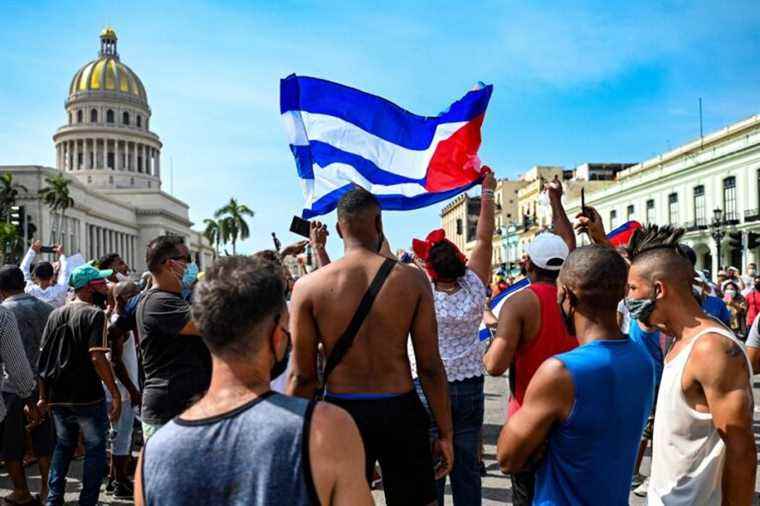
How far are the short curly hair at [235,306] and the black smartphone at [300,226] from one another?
10.1ft

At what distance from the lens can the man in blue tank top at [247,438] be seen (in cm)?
170

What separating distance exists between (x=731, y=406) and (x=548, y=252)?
1.45m

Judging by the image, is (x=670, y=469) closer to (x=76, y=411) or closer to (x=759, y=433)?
(x=76, y=411)

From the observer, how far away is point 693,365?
8.48 ft

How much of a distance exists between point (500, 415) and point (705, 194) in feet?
114

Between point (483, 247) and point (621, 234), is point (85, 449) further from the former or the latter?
point (621, 234)

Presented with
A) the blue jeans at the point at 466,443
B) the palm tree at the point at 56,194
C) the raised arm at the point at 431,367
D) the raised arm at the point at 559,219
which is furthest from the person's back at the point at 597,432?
the palm tree at the point at 56,194

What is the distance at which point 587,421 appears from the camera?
7.73 ft

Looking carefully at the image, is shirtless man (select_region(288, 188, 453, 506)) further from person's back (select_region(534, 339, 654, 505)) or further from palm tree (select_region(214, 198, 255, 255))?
palm tree (select_region(214, 198, 255, 255))

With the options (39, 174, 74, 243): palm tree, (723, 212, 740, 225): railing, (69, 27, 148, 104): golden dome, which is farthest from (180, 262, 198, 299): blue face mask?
(69, 27, 148, 104): golden dome

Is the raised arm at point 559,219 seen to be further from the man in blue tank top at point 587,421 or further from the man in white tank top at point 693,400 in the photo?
the man in blue tank top at point 587,421

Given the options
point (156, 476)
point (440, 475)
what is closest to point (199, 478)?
point (156, 476)

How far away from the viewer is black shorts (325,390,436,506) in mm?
3359

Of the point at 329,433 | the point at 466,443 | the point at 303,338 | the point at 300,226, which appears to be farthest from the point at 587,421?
the point at 300,226
